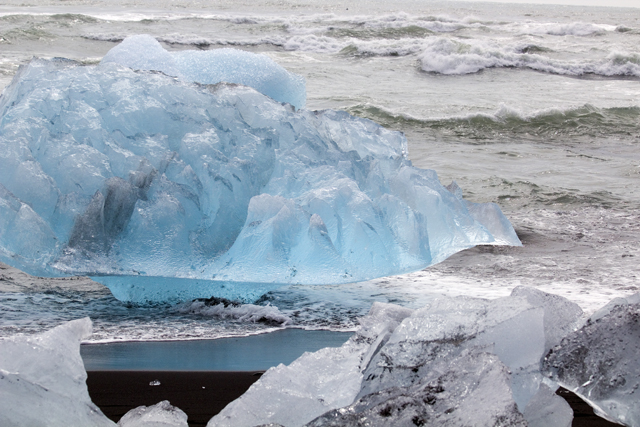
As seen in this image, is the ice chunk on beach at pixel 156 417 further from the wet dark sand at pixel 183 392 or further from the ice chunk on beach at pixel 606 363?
the ice chunk on beach at pixel 606 363

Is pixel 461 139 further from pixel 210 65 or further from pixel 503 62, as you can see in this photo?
pixel 503 62

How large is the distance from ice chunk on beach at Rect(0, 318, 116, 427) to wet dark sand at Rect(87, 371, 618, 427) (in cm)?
23

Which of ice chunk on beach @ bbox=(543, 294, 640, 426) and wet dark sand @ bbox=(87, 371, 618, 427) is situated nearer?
ice chunk on beach @ bbox=(543, 294, 640, 426)

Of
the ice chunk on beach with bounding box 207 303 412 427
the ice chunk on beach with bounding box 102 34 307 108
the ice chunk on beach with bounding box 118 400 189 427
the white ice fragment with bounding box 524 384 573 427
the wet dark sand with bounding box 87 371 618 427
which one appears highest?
the ice chunk on beach with bounding box 102 34 307 108

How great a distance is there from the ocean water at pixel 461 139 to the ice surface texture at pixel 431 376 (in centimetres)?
84

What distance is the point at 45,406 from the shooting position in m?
1.39

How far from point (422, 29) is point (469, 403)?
797 inches

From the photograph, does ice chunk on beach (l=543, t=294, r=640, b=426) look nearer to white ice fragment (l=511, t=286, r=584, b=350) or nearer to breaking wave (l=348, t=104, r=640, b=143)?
white ice fragment (l=511, t=286, r=584, b=350)

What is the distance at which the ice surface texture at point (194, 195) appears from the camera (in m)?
2.42

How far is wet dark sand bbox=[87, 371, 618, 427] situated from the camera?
5.50 ft

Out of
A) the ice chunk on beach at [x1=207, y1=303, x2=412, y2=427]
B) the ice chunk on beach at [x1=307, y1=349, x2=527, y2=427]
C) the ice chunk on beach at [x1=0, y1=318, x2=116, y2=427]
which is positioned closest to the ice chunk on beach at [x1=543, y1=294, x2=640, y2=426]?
the ice chunk on beach at [x1=307, y1=349, x2=527, y2=427]

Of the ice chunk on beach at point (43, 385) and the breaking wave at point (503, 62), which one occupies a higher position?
the ice chunk on beach at point (43, 385)

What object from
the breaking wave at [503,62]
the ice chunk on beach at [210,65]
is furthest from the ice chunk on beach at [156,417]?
the breaking wave at [503,62]

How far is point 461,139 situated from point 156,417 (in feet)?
20.3
